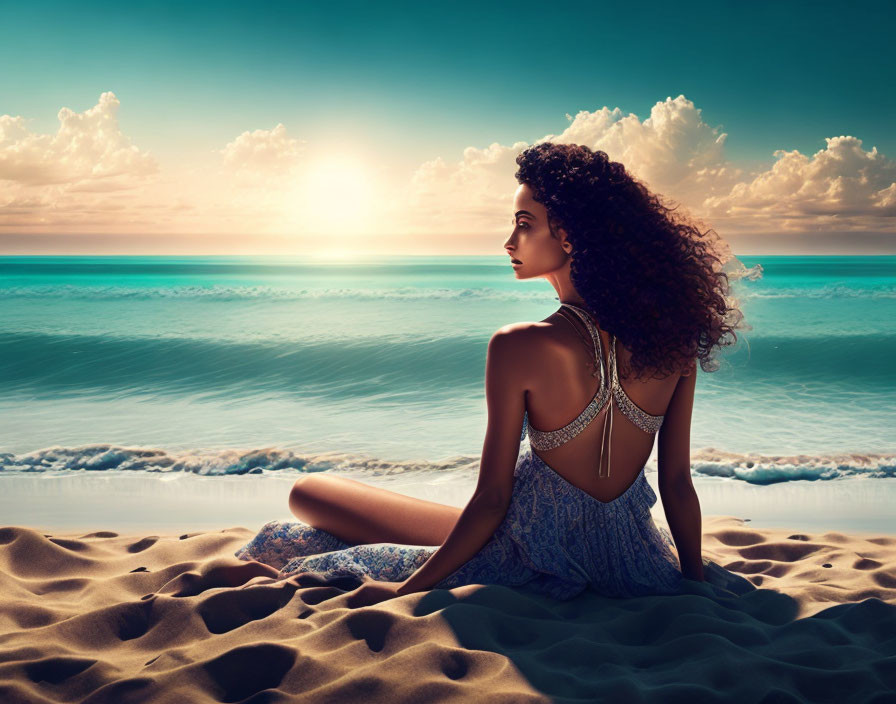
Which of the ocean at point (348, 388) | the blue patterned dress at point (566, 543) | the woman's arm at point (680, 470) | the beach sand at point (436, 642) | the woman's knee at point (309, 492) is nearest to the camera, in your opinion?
the beach sand at point (436, 642)

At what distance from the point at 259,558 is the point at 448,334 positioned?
1208 centimetres

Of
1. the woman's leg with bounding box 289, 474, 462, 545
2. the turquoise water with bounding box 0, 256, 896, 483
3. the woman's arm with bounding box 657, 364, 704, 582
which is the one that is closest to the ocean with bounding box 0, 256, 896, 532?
the turquoise water with bounding box 0, 256, 896, 483

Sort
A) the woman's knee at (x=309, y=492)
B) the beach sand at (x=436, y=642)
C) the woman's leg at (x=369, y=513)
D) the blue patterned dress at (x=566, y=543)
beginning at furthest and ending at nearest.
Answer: the woman's knee at (x=309, y=492), the woman's leg at (x=369, y=513), the blue patterned dress at (x=566, y=543), the beach sand at (x=436, y=642)

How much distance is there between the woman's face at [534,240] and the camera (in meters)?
2.15

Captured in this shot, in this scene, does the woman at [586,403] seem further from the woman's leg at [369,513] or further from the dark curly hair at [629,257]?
the woman's leg at [369,513]

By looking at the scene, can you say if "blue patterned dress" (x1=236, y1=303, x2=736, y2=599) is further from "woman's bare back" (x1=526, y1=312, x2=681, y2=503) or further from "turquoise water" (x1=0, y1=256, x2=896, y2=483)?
"turquoise water" (x1=0, y1=256, x2=896, y2=483)

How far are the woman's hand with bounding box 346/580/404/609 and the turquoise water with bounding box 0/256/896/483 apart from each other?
1345 millimetres

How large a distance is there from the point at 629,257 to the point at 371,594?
125 centimetres

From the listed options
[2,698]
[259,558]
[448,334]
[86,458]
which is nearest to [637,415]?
[259,558]

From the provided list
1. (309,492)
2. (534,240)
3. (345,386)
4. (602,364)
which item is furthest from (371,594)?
(345,386)

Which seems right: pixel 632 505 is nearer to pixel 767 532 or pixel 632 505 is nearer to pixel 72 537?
pixel 767 532

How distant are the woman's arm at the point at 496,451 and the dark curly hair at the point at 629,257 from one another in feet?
0.91

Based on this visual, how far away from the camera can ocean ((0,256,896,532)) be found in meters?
5.68

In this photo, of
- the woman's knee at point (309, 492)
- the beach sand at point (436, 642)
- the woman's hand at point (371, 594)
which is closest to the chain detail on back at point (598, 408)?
the beach sand at point (436, 642)
